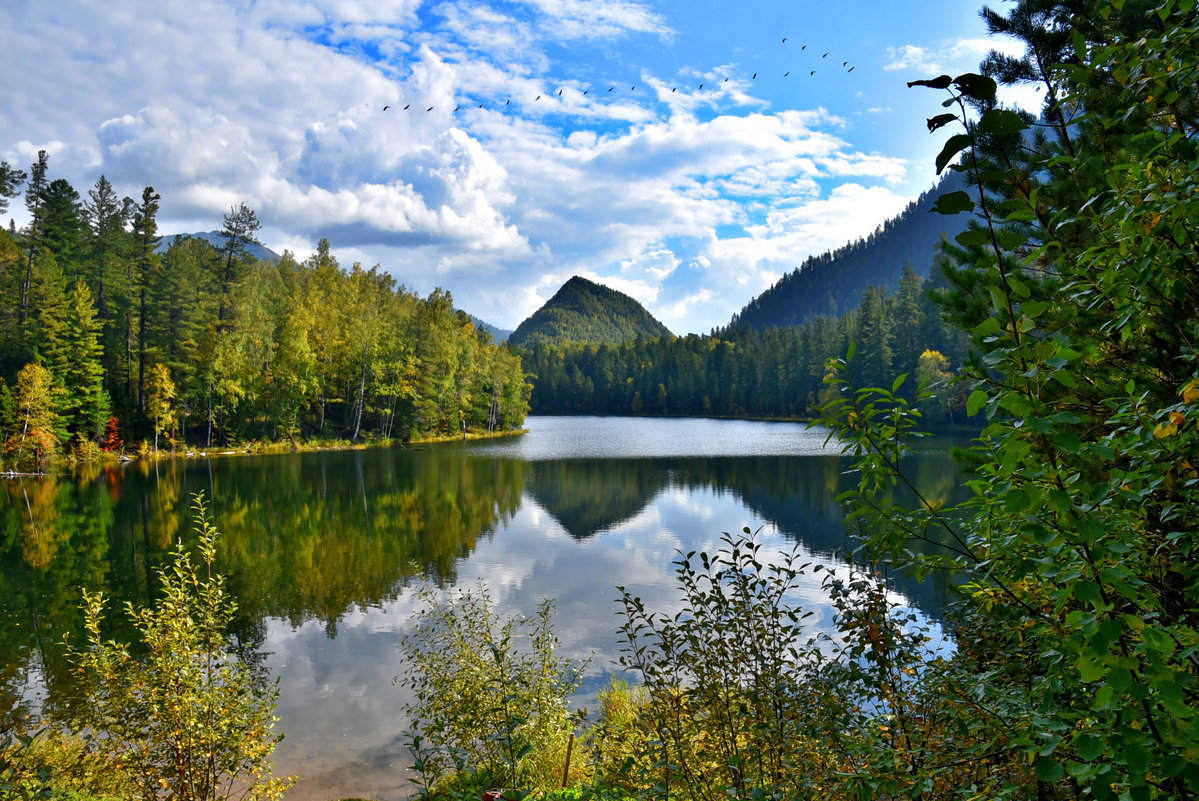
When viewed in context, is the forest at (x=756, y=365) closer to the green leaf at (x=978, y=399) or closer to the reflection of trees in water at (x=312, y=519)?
the reflection of trees in water at (x=312, y=519)

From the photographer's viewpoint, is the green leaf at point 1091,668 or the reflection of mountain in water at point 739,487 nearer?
the green leaf at point 1091,668

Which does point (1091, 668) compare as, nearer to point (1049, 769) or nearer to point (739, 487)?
point (1049, 769)

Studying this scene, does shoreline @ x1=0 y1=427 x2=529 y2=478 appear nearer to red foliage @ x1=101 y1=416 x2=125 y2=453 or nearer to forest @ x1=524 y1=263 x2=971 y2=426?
red foliage @ x1=101 y1=416 x2=125 y2=453

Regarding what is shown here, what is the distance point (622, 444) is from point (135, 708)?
156ft

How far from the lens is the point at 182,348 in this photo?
145 ft

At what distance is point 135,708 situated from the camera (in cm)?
523

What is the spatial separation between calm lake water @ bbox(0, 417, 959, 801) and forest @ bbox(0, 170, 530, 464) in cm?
696

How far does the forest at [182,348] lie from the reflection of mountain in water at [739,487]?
21.2 meters

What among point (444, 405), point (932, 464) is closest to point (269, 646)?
point (932, 464)

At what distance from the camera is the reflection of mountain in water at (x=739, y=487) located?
20.1 m

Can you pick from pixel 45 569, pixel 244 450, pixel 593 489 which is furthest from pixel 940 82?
pixel 244 450

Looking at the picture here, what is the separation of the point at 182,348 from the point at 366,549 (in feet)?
113

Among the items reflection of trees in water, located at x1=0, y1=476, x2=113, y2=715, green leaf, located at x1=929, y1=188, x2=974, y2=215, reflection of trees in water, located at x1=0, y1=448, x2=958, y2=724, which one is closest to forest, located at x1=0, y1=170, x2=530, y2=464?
reflection of trees in water, located at x1=0, y1=448, x2=958, y2=724

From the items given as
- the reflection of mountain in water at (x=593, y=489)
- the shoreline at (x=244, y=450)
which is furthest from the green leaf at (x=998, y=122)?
the shoreline at (x=244, y=450)
